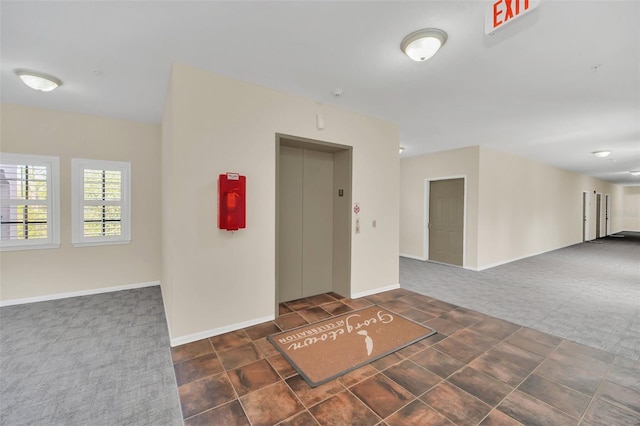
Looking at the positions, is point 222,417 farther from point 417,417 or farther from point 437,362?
point 437,362

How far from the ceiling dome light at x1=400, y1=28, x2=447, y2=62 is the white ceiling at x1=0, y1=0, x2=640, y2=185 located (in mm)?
71

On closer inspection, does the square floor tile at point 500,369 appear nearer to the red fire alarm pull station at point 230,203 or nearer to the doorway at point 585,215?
the red fire alarm pull station at point 230,203

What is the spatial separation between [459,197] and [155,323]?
6257 millimetres

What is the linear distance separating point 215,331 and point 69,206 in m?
3.22

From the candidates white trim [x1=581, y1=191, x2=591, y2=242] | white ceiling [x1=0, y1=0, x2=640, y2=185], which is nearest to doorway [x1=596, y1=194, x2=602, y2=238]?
white trim [x1=581, y1=191, x2=591, y2=242]

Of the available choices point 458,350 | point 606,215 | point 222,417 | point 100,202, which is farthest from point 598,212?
point 100,202

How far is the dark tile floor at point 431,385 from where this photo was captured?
181cm

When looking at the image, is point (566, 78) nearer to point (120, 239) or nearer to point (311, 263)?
point (311, 263)

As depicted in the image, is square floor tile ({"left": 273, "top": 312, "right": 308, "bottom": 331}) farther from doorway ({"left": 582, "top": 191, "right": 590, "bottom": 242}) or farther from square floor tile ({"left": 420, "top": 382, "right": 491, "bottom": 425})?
doorway ({"left": 582, "top": 191, "right": 590, "bottom": 242})

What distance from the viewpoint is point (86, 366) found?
7.68 ft

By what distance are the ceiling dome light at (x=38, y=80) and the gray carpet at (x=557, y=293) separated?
5467 millimetres

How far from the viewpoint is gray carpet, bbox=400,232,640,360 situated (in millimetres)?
3066

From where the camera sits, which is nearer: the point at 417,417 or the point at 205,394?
the point at 417,417

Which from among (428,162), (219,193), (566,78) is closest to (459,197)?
(428,162)
